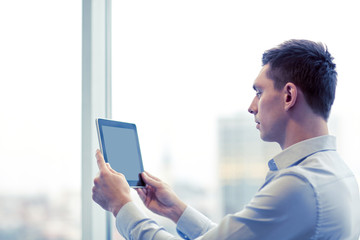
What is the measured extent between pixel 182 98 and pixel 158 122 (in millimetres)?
139

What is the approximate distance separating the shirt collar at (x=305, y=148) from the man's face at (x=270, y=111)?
0.06 metres

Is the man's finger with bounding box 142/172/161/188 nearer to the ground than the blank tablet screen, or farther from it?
nearer to the ground

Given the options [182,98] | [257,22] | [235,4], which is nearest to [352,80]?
[257,22]

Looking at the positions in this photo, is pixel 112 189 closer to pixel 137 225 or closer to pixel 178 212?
pixel 137 225

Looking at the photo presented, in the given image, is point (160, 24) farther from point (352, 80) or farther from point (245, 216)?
point (245, 216)

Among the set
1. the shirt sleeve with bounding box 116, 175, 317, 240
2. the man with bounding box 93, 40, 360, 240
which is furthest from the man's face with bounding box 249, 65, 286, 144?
the shirt sleeve with bounding box 116, 175, 317, 240

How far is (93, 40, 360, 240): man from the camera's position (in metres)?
0.98

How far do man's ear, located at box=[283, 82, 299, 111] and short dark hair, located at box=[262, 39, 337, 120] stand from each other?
1 cm

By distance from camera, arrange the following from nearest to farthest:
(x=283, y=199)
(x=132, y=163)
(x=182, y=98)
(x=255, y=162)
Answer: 1. (x=283, y=199)
2. (x=132, y=163)
3. (x=255, y=162)
4. (x=182, y=98)

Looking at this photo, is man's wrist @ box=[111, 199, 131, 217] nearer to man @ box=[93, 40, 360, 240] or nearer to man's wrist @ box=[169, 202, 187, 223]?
man @ box=[93, 40, 360, 240]

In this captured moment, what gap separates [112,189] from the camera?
1.22 meters

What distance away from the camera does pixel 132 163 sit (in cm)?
138

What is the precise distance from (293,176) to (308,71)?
0.30 meters

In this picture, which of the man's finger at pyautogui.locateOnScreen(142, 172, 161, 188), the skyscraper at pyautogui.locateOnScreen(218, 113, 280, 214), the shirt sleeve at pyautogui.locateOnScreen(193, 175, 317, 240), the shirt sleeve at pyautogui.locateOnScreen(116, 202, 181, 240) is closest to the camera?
the shirt sleeve at pyautogui.locateOnScreen(193, 175, 317, 240)
